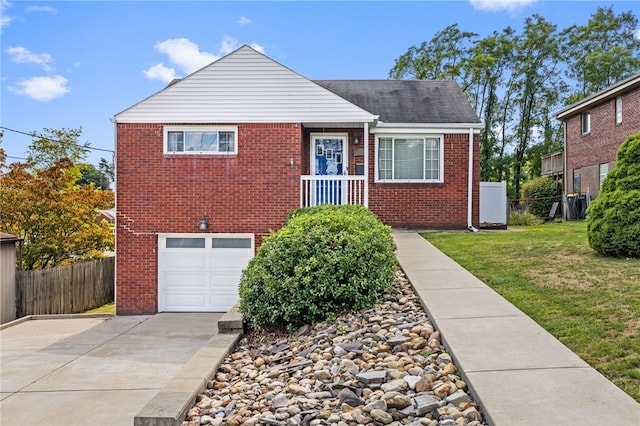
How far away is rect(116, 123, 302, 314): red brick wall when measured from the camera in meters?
12.1

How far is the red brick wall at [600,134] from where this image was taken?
19.3 meters

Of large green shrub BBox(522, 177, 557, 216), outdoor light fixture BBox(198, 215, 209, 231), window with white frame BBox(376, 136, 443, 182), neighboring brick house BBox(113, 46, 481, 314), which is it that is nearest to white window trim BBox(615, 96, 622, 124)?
large green shrub BBox(522, 177, 557, 216)

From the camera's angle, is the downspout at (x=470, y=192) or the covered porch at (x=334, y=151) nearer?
the covered porch at (x=334, y=151)

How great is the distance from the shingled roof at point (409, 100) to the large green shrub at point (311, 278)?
353 inches

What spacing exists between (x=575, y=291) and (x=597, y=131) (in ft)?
61.5

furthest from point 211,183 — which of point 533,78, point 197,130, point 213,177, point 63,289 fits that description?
point 533,78

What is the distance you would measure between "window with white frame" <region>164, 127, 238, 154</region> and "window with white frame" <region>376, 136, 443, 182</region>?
15.0 ft

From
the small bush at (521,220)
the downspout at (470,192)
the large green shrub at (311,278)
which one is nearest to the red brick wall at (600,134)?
the small bush at (521,220)

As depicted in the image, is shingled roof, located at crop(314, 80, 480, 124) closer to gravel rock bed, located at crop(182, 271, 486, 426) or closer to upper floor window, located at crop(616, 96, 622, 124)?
upper floor window, located at crop(616, 96, 622, 124)

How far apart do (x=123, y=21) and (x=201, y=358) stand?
1072 cm

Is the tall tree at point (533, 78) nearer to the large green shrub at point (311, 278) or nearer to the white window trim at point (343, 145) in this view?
the white window trim at point (343, 145)

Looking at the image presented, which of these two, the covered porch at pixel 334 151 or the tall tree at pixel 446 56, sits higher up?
the tall tree at pixel 446 56

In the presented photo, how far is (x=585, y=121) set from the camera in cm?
2325

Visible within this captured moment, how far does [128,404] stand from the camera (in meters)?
5.96
